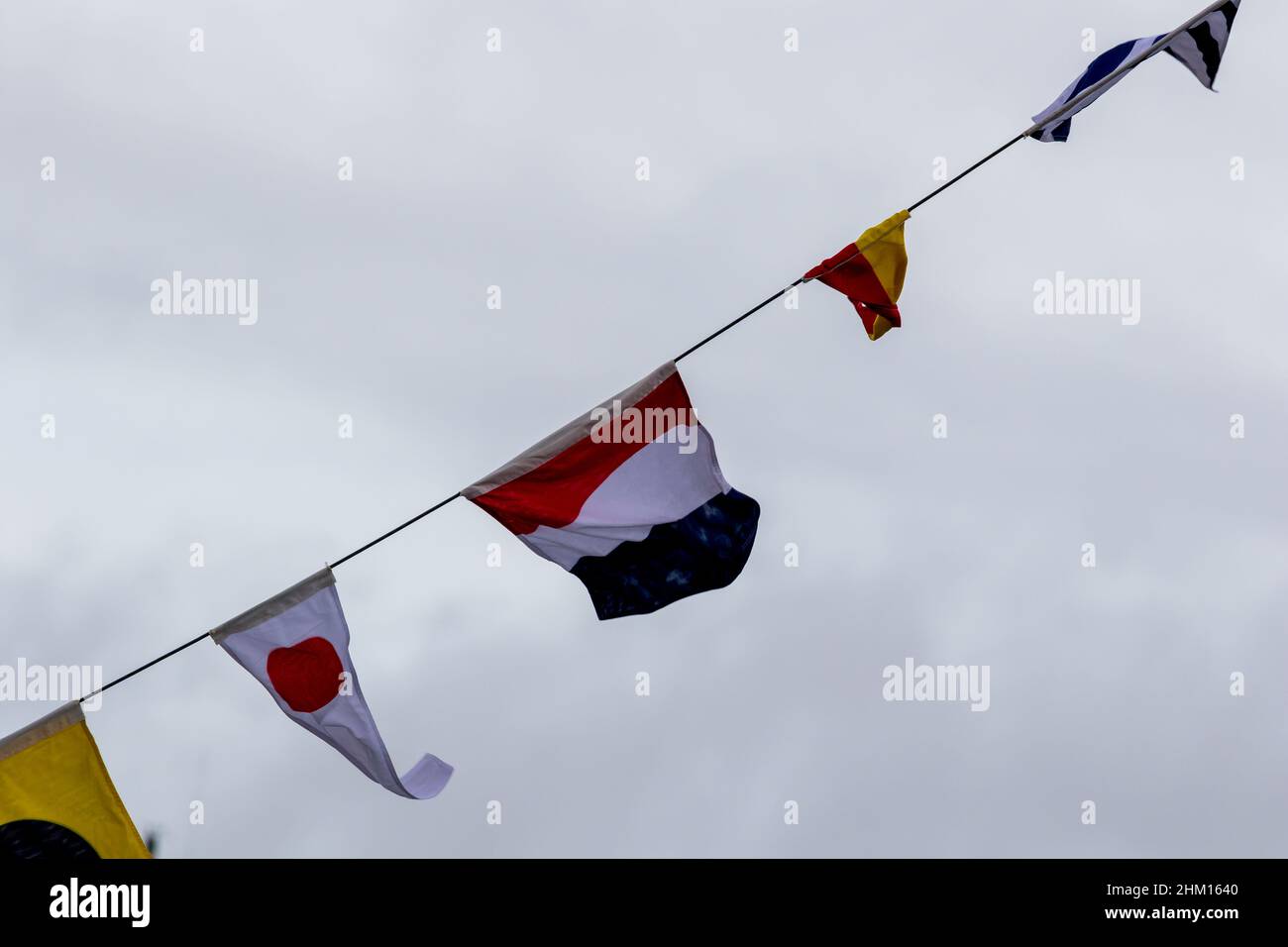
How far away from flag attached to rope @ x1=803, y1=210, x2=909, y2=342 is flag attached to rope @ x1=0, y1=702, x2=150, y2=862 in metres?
8.33

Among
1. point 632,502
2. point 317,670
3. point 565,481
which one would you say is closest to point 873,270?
point 632,502

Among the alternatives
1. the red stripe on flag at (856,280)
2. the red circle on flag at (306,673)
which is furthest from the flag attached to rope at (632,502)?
the red circle on flag at (306,673)

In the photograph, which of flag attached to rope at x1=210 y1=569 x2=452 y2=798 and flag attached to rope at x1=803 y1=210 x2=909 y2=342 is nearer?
flag attached to rope at x1=210 y1=569 x2=452 y2=798

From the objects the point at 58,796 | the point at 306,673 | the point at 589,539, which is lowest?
the point at 58,796

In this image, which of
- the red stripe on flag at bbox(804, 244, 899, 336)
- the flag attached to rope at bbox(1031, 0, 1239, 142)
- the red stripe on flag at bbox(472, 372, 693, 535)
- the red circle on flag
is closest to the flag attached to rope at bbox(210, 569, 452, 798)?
the red circle on flag

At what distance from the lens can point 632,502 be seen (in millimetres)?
18219

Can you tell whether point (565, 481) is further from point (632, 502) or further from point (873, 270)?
point (873, 270)

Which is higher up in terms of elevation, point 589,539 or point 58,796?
point 589,539

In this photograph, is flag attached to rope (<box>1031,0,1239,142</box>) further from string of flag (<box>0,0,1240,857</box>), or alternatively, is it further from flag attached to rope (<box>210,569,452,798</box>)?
flag attached to rope (<box>210,569,452,798</box>)

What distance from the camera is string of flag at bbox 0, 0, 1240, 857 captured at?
1723 centimetres

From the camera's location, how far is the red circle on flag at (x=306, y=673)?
17156 mm

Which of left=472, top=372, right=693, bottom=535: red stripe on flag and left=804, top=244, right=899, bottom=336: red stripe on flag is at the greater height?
left=804, top=244, right=899, bottom=336: red stripe on flag

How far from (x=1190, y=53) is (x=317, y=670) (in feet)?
34.4
